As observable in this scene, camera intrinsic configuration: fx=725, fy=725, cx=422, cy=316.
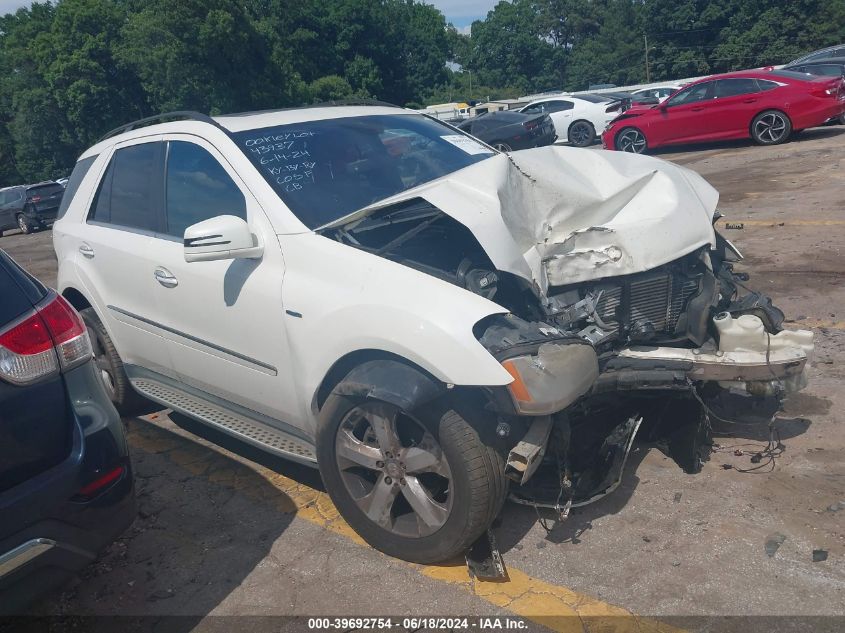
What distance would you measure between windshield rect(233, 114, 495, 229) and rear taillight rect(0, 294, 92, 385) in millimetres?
1101

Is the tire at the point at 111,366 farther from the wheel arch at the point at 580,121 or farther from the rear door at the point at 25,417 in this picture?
the wheel arch at the point at 580,121

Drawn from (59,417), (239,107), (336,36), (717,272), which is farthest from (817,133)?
(336,36)

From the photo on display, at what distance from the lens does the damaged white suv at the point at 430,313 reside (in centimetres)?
282

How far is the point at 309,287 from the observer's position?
10.5 ft

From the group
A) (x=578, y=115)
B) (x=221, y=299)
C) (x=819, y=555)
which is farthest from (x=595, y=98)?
(x=819, y=555)

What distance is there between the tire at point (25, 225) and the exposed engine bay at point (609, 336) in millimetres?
21611

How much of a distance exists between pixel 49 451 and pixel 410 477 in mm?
1361

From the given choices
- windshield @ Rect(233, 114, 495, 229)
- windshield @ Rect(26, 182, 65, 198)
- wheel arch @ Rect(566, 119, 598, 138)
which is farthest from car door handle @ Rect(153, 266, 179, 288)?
windshield @ Rect(26, 182, 65, 198)

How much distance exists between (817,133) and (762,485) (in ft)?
47.4

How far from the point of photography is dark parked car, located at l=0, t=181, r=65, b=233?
21.4m

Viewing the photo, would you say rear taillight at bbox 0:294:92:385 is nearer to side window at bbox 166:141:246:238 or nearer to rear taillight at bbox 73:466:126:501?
rear taillight at bbox 73:466:126:501

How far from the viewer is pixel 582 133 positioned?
67.7 feet

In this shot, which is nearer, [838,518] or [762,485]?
[838,518]

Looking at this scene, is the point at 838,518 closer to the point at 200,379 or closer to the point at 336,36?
the point at 200,379
